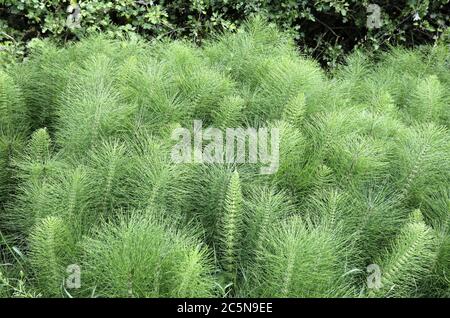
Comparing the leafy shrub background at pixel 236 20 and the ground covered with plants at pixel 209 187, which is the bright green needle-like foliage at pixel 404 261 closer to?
the ground covered with plants at pixel 209 187

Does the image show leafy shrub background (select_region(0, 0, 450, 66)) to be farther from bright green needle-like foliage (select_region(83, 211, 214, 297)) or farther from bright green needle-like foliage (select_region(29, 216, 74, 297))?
bright green needle-like foliage (select_region(83, 211, 214, 297))

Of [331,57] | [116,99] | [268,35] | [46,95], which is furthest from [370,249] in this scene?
[331,57]

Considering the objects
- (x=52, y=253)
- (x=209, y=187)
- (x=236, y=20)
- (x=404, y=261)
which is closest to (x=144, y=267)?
(x=52, y=253)

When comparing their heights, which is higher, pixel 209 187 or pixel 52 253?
pixel 209 187

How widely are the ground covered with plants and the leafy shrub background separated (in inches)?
26.7

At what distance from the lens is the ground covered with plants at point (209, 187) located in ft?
5.15

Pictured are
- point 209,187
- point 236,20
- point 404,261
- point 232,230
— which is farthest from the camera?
point 236,20

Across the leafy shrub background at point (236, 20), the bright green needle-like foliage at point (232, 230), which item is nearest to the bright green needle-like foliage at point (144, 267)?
the bright green needle-like foliage at point (232, 230)

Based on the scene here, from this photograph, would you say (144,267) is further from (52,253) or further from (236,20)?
(236,20)

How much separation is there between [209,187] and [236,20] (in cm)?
223

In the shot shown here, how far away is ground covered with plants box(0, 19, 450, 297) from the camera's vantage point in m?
1.57

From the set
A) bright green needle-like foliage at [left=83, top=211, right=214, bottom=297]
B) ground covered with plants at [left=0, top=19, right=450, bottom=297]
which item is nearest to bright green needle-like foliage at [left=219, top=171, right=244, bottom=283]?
ground covered with plants at [left=0, top=19, right=450, bottom=297]

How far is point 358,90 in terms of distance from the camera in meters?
3.12

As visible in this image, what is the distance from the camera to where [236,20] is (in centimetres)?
389
